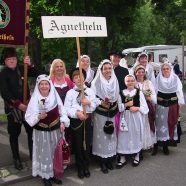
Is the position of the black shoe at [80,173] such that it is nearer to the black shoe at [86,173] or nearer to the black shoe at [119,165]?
the black shoe at [86,173]

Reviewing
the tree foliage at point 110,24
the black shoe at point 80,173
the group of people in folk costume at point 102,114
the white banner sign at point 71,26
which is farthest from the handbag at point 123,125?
the tree foliage at point 110,24

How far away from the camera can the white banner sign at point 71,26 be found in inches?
240

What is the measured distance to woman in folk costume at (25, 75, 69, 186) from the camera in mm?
5699

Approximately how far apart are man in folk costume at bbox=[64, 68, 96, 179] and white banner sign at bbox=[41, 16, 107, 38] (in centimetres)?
62

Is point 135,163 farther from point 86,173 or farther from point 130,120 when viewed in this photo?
point 86,173

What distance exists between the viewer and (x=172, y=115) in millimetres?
7414

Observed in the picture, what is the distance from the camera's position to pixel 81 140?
623cm

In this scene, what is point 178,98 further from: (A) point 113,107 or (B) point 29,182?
(B) point 29,182

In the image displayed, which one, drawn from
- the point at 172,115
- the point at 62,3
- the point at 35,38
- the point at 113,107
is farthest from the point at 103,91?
the point at 35,38

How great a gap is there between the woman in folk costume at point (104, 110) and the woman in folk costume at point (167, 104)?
1.19 m

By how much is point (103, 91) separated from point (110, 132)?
67 centimetres

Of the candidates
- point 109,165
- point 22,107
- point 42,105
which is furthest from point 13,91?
point 109,165

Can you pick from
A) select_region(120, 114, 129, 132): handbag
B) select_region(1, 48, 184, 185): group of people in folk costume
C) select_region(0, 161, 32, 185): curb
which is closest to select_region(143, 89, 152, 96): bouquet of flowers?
select_region(1, 48, 184, 185): group of people in folk costume

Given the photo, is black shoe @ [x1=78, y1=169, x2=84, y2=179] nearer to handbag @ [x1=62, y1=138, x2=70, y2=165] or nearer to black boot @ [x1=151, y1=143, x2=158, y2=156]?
handbag @ [x1=62, y1=138, x2=70, y2=165]
